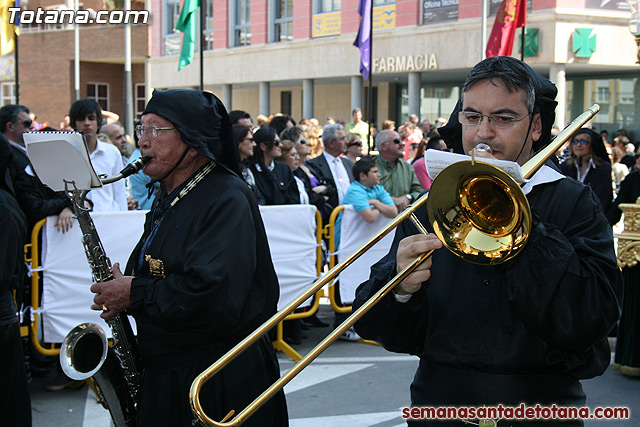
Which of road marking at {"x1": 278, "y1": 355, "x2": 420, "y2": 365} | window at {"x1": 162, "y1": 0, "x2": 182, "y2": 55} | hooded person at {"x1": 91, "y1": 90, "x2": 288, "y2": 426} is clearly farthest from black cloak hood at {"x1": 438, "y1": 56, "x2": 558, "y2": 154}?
window at {"x1": 162, "y1": 0, "x2": 182, "y2": 55}

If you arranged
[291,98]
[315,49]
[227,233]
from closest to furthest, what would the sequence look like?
[227,233] < [315,49] < [291,98]

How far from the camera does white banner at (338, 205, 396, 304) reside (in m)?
7.29

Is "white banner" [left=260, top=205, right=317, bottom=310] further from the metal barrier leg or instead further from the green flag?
the green flag

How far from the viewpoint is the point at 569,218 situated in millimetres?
2297

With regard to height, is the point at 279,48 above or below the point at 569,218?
above

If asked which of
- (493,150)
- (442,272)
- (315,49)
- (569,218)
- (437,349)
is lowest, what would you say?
(437,349)

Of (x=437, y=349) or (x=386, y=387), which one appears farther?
(x=386, y=387)

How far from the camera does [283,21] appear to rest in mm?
28406

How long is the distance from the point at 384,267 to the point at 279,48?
86.7 feet

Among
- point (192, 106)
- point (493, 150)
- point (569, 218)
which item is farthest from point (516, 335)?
point (192, 106)

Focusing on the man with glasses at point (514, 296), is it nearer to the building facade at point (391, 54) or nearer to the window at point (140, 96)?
the building facade at point (391, 54)

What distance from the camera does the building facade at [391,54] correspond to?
807 inches

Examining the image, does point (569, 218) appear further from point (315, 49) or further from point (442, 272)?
point (315, 49)

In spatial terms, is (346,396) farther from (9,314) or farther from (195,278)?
(195,278)
